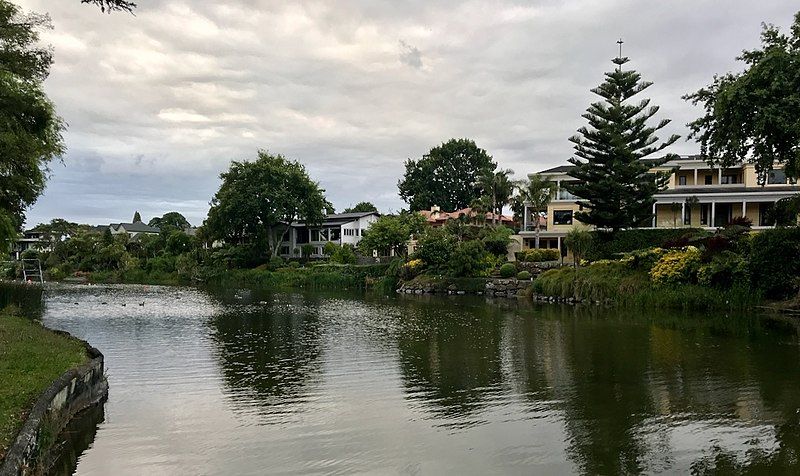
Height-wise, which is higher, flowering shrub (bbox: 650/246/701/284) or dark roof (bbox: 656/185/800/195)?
dark roof (bbox: 656/185/800/195)

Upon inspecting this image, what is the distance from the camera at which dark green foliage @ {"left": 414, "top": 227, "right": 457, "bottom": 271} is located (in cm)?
3866

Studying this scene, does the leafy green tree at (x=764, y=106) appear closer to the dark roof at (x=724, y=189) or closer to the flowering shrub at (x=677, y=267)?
the flowering shrub at (x=677, y=267)

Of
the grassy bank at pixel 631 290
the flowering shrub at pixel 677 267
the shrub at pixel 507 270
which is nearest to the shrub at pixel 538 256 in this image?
the shrub at pixel 507 270

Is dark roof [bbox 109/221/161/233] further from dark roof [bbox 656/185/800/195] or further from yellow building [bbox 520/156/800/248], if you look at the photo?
dark roof [bbox 656/185/800/195]

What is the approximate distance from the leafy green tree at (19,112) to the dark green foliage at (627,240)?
91.6ft

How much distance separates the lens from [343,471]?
22.3 feet

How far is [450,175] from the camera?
7062cm

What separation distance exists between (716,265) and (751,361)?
13444 millimetres

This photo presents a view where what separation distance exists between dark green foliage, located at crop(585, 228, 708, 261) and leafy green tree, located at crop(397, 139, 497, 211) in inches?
1402

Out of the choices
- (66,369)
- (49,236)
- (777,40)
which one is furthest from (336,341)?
(49,236)

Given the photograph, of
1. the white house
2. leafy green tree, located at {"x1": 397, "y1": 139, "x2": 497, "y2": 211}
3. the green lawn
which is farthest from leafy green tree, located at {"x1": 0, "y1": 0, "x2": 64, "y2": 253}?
leafy green tree, located at {"x1": 397, "y1": 139, "x2": 497, "y2": 211}

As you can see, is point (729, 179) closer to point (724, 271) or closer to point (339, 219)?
point (724, 271)

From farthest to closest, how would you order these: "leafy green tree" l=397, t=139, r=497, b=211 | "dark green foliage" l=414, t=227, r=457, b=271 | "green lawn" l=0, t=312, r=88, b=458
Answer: "leafy green tree" l=397, t=139, r=497, b=211 < "dark green foliage" l=414, t=227, r=457, b=271 < "green lawn" l=0, t=312, r=88, b=458

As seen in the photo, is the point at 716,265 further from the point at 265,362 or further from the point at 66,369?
the point at 66,369
